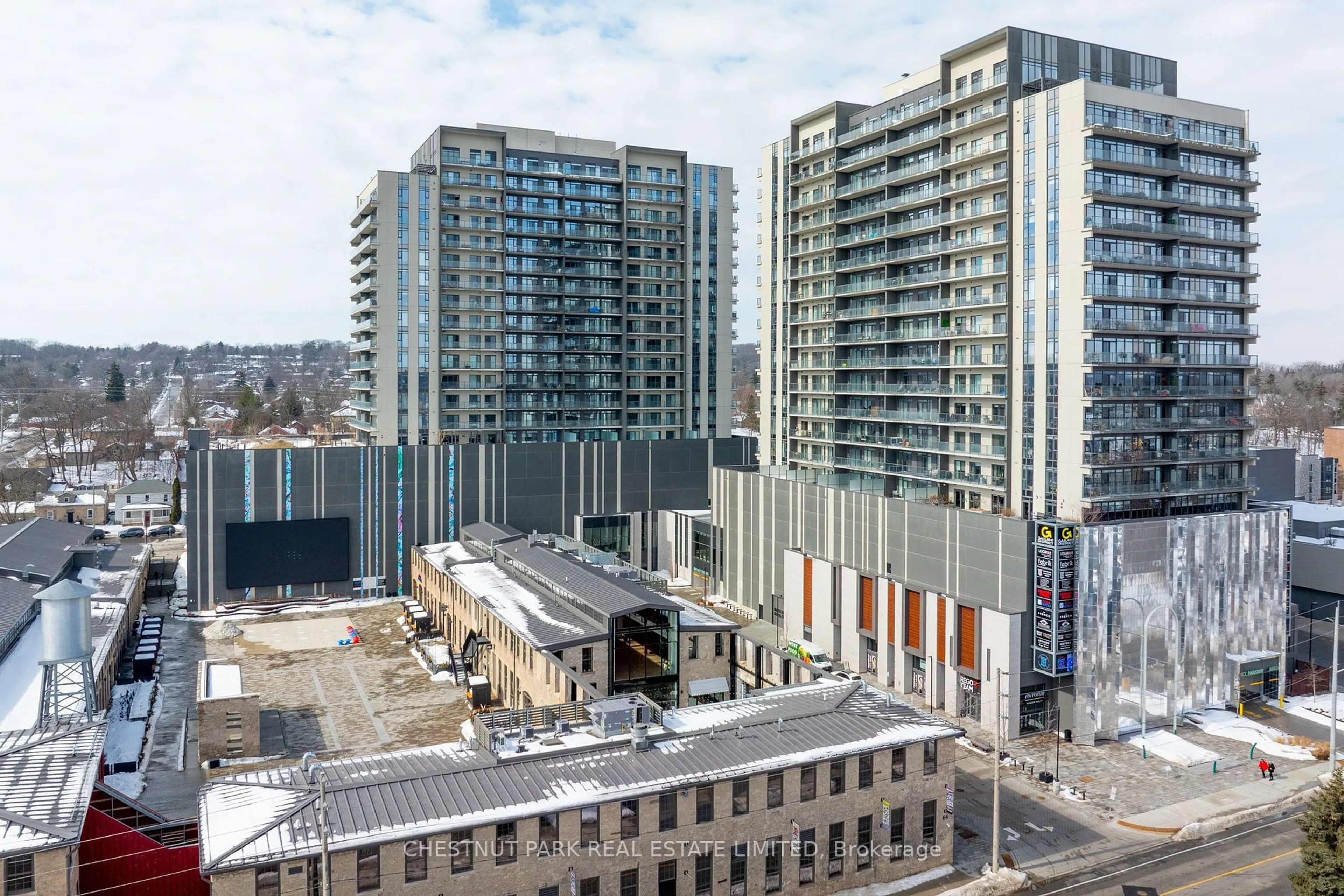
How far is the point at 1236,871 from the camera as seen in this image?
41438 mm

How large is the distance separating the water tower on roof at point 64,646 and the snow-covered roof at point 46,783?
3409mm

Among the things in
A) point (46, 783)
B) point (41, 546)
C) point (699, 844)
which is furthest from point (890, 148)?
point (41, 546)

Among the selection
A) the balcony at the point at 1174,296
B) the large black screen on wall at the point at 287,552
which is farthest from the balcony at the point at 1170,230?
the large black screen on wall at the point at 287,552

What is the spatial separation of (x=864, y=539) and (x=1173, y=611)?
20.9 m

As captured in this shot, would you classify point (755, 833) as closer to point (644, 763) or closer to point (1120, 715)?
point (644, 763)

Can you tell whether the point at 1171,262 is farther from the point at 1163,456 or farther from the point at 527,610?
the point at 527,610

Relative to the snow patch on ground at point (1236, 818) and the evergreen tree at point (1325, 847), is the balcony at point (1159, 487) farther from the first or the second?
the evergreen tree at point (1325, 847)

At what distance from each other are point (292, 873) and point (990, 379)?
51.8 meters

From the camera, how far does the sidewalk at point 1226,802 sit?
45.8 metres

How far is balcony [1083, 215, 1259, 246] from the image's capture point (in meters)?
58.2

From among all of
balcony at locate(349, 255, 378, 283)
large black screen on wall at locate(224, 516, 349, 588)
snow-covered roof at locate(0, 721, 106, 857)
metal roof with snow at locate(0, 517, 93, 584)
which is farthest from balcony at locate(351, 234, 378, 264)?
snow-covered roof at locate(0, 721, 106, 857)

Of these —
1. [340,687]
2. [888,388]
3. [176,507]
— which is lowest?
[340,687]

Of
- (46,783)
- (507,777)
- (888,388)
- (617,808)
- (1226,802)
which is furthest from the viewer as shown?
(888,388)

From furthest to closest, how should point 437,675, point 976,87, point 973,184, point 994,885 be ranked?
point 437,675
point 973,184
point 976,87
point 994,885
